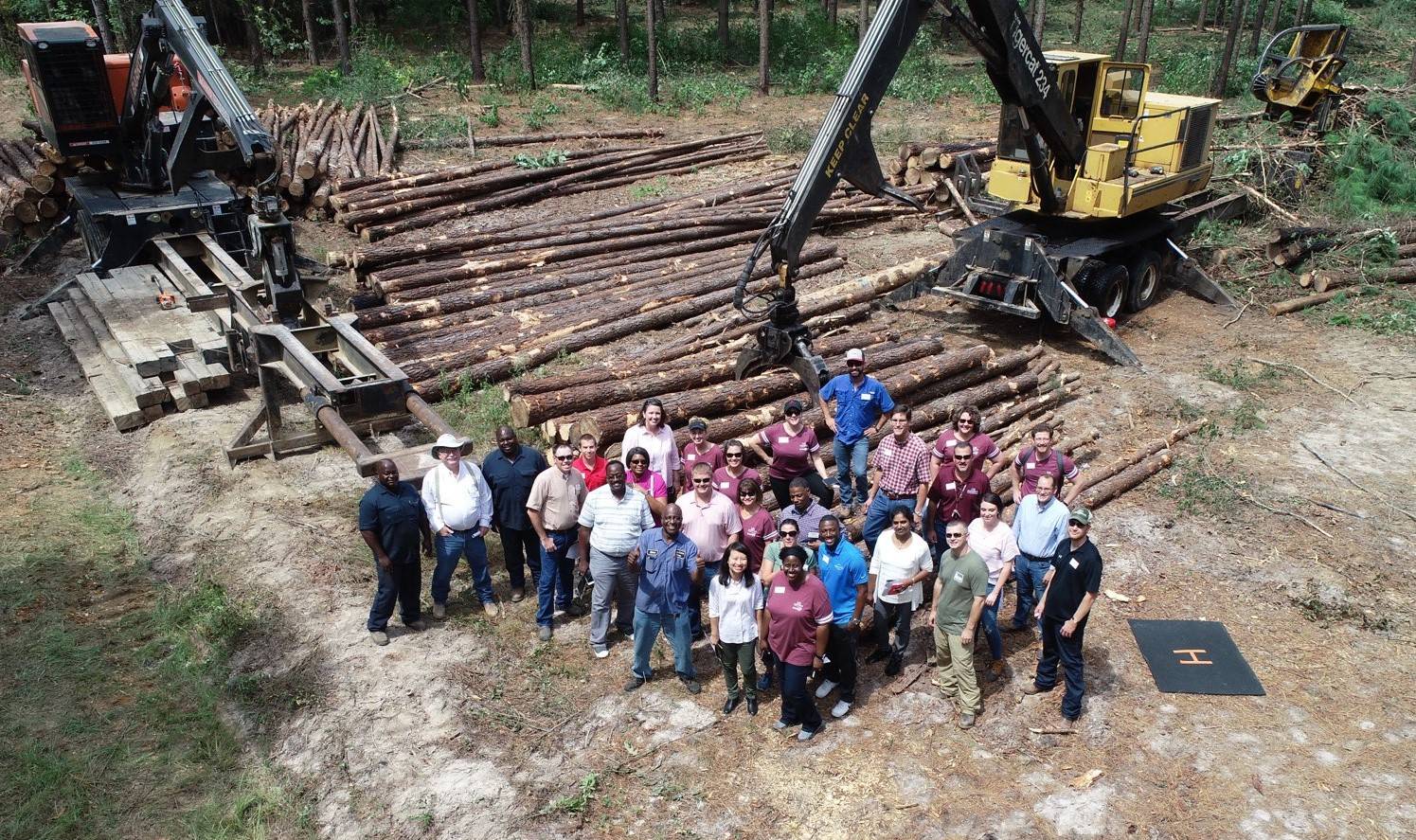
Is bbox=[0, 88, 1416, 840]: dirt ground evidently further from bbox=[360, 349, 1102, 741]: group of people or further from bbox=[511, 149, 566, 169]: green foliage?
bbox=[511, 149, 566, 169]: green foliage

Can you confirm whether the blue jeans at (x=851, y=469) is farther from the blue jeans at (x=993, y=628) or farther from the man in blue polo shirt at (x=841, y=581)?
the man in blue polo shirt at (x=841, y=581)

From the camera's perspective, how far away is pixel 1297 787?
6.59 meters

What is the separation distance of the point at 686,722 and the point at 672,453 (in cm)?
236

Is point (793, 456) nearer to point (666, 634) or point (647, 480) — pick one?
point (647, 480)

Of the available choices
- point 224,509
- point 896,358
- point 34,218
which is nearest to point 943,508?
point 896,358

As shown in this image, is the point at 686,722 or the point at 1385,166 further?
the point at 1385,166

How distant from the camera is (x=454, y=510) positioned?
8.10 meters

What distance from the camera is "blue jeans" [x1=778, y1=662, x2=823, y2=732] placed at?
691cm

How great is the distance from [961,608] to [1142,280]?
9.43 m

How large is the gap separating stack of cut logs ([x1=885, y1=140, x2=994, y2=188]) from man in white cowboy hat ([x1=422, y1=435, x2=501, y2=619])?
45.6 ft

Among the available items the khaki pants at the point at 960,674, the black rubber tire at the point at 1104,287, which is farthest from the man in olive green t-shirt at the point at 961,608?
the black rubber tire at the point at 1104,287

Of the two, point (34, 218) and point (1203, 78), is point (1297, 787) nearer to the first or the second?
point (34, 218)

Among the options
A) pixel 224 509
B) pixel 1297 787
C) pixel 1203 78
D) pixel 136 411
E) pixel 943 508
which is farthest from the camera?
pixel 1203 78

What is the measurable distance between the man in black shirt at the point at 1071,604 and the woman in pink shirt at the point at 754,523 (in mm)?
2024
